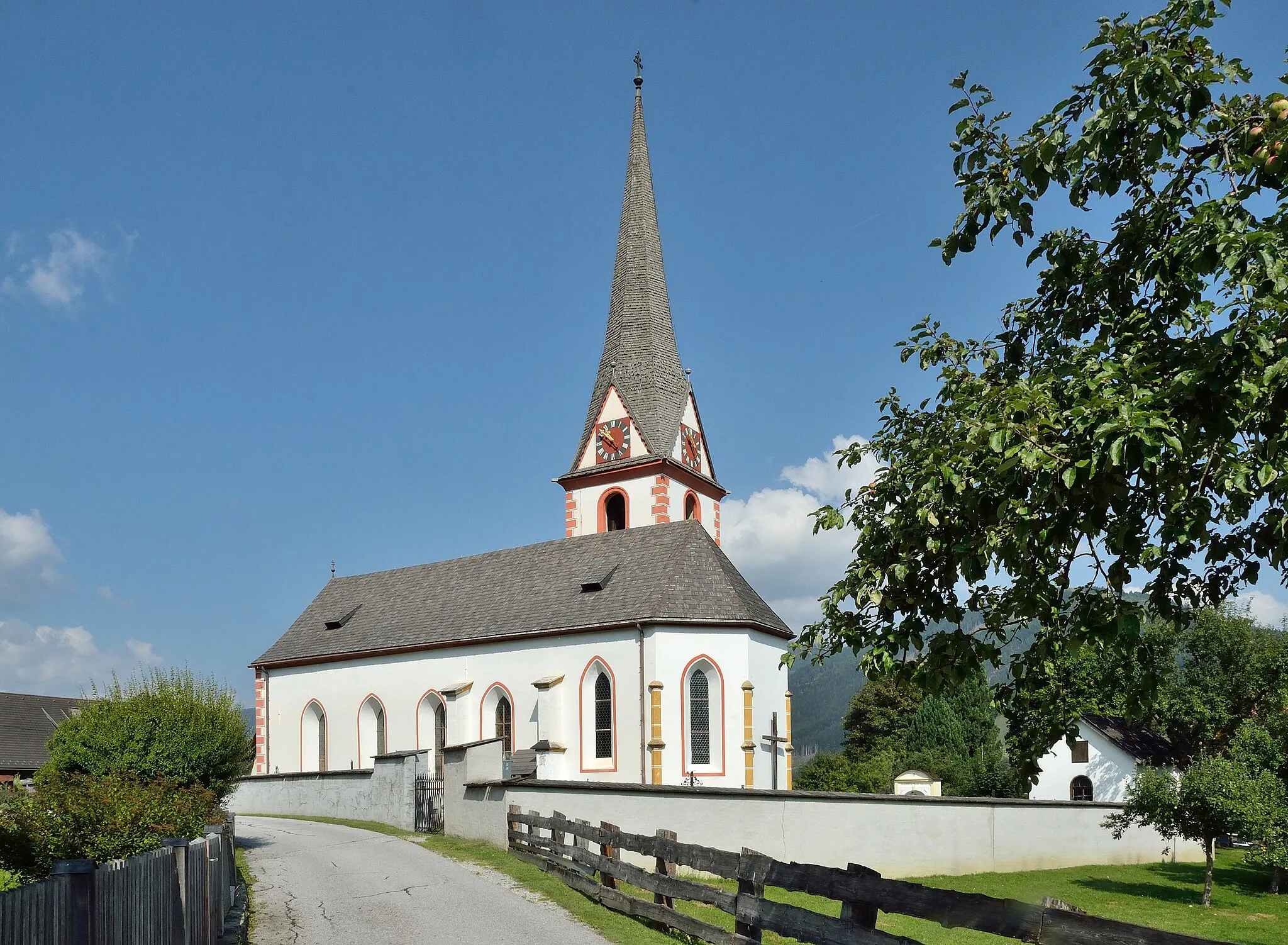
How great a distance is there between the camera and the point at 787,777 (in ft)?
109

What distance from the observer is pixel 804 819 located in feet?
62.4

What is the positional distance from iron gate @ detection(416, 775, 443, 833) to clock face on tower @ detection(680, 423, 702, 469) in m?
21.2

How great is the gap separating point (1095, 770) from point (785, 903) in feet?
117

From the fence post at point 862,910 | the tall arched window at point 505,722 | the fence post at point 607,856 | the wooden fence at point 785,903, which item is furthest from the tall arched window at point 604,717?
the fence post at point 862,910

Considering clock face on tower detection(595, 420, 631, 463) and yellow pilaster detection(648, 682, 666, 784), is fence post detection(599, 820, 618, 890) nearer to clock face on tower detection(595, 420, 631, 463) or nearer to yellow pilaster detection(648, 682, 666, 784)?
yellow pilaster detection(648, 682, 666, 784)

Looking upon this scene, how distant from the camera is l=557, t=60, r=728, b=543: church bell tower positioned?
42.7 m

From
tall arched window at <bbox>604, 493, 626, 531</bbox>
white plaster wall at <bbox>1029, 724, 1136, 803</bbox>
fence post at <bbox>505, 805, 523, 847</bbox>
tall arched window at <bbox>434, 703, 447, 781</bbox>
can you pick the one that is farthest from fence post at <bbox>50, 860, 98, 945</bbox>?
white plaster wall at <bbox>1029, 724, 1136, 803</bbox>

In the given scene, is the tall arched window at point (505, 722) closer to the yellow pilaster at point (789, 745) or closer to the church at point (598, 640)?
the church at point (598, 640)

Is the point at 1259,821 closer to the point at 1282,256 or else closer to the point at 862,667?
the point at 862,667

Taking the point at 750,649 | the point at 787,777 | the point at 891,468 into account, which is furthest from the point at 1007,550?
the point at 787,777

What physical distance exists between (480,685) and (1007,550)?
30.9 m

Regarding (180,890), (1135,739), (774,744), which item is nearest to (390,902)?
(180,890)

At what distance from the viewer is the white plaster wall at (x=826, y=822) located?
1856 centimetres

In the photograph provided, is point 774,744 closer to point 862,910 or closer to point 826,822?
point 826,822
